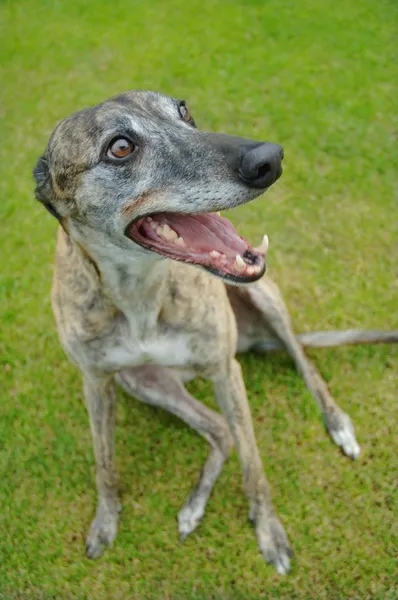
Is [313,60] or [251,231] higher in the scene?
[313,60]

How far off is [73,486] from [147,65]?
14.0ft

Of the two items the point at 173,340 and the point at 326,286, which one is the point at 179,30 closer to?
the point at 326,286

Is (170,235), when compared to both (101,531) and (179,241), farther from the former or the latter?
(101,531)

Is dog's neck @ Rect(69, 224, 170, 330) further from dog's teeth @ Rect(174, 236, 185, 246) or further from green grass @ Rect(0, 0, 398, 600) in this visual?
green grass @ Rect(0, 0, 398, 600)

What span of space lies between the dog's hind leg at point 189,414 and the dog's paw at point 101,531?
0.41 meters

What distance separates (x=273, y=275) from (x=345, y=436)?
1372 mm

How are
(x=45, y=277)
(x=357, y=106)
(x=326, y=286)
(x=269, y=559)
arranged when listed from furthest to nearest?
1. (x=357, y=106)
2. (x=45, y=277)
3. (x=326, y=286)
4. (x=269, y=559)

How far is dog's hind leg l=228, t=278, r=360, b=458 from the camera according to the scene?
3.75 m

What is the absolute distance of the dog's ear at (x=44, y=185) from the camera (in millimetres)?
2605

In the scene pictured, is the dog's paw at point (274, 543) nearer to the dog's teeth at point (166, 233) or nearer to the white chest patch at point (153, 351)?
the white chest patch at point (153, 351)

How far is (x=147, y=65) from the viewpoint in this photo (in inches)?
243

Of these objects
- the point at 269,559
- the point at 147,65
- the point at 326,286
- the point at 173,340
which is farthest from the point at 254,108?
the point at 269,559

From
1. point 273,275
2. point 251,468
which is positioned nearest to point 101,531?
point 251,468

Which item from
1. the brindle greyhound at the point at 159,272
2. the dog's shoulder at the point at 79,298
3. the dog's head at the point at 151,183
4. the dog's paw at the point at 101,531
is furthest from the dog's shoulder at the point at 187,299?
the dog's paw at the point at 101,531
